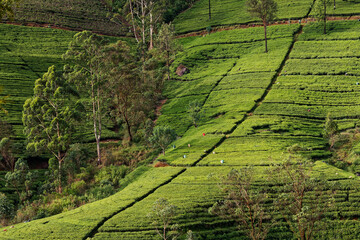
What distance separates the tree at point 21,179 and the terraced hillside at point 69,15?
6009 centimetres

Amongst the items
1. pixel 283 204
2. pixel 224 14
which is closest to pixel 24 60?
pixel 224 14

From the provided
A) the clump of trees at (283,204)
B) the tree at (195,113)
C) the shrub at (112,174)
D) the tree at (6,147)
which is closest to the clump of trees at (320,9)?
the tree at (195,113)

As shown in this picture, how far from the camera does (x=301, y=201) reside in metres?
40.1

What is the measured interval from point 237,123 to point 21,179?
34312mm

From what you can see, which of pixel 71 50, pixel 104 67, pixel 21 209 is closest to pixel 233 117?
pixel 104 67

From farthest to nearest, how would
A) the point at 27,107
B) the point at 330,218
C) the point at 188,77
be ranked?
1. the point at 188,77
2. the point at 27,107
3. the point at 330,218

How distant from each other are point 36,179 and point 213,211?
3317 centimetres

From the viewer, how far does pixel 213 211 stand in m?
42.2

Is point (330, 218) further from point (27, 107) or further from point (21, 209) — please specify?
point (27, 107)

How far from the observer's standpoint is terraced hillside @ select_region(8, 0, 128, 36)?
111875 millimetres

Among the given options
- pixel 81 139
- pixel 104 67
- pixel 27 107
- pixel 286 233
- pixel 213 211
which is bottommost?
pixel 286 233

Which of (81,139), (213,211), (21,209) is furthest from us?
(81,139)

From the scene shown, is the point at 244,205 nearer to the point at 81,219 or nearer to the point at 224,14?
the point at 81,219

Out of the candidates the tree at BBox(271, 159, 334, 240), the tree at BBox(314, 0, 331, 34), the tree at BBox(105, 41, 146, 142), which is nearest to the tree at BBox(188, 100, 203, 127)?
the tree at BBox(105, 41, 146, 142)
